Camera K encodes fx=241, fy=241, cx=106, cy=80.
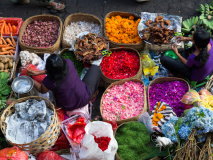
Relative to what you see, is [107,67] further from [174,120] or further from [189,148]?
[189,148]

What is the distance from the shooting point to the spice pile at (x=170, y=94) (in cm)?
341

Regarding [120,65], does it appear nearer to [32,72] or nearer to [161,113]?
[161,113]

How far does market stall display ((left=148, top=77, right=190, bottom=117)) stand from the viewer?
342 centimetres

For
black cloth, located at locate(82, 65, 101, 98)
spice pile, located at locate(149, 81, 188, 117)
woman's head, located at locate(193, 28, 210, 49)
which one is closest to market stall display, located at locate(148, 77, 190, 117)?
spice pile, located at locate(149, 81, 188, 117)

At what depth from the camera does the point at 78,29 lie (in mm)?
4297

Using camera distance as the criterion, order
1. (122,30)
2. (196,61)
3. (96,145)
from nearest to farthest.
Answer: (96,145) → (196,61) → (122,30)

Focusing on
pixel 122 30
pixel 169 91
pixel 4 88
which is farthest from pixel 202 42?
pixel 4 88

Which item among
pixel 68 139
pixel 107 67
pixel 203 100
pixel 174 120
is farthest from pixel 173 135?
pixel 107 67

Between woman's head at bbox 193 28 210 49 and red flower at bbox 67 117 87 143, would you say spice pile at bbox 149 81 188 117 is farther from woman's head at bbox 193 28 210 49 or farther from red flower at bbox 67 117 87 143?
red flower at bbox 67 117 87 143

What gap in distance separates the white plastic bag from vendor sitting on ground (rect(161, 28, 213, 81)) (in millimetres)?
1581

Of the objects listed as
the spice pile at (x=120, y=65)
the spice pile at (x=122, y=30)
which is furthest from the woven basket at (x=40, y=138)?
the spice pile at (x=122, y=30)

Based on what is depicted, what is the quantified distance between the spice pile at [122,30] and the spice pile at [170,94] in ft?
3.06

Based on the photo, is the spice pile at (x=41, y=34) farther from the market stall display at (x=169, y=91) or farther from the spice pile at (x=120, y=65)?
the market stall display at (x=169, y=91)

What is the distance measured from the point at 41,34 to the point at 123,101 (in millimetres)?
1889
